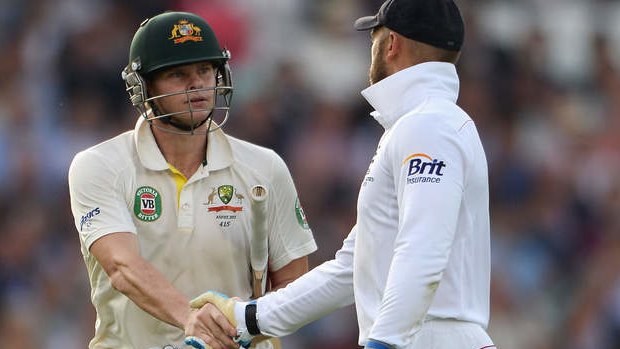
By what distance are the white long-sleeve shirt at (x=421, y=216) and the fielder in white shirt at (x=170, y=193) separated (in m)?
0.91

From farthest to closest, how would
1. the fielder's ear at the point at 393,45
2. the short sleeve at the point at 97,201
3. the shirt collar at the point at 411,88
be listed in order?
the short sleeve at the point at 97,201, the fielder's ear at the point at 393,45, the shirt collar at the point at 411,88

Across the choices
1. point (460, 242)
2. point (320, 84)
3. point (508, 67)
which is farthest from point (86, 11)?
point (460, 242)

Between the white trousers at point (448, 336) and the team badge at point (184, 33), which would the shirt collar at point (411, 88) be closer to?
the white trousers at point (448, 336)

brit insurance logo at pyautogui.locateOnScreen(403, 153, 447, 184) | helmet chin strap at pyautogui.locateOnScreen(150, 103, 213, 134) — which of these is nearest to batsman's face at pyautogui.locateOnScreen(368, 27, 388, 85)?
brit insurance logo at pyautogui.locateOnScreen(403, 153, 447, 184)

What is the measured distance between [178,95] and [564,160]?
5.55 metres

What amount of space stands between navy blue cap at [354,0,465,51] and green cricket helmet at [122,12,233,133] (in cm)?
113

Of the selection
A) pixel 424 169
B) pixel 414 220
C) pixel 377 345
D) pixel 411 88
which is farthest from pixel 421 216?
pixel 411 88

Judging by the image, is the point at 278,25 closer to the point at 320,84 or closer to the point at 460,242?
the point at 320,84

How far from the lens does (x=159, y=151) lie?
606 cm

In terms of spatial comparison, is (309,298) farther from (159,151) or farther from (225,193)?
(159,151)

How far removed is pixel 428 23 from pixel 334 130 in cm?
558

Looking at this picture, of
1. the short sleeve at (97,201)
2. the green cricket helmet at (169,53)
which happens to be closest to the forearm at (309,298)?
the short sleeve at (97,201)

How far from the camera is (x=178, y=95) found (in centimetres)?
602

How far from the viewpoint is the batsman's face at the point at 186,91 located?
6.01 meters
